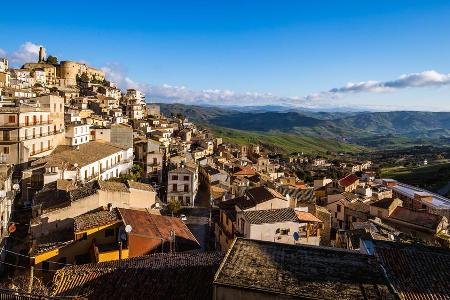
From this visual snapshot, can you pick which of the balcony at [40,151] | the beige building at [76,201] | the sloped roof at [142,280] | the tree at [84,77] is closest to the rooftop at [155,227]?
the beige building at [76,201]

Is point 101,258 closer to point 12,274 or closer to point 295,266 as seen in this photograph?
point 12,274

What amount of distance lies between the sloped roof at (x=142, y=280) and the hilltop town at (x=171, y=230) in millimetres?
65

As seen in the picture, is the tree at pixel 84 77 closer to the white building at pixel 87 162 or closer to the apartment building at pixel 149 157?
the apartment building at pixel 149 157

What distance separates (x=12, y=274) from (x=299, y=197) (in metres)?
35.3

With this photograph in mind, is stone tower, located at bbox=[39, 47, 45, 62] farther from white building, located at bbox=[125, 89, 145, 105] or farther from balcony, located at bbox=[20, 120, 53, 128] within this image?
balcony, located at bbox=[20, 120, 53, 128]

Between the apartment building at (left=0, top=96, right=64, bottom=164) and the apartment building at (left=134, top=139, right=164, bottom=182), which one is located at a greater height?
the apartment building at (left=0, top=96, right=64, bottom=164)

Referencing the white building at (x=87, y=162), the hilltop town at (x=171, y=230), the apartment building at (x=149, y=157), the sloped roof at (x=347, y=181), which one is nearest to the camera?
the hilltop town at (x=171, y=230)

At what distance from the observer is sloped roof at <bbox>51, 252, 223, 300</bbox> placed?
17016 millimetres

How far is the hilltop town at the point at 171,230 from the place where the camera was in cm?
1478

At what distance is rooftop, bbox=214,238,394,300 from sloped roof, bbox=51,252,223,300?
2551mm

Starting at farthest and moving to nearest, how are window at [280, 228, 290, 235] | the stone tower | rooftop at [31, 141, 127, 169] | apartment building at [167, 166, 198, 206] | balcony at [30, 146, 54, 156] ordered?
the stone tower
apartment building at [167, 166, 198, 206]
balcony at [30, 146, 54, 156]
rooftop at [31, 141, 127, 169]
window at [280, 228, 290, 235]

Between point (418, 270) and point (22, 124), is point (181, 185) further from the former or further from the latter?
point (418, 270)

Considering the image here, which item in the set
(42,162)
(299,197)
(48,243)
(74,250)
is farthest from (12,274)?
(299,197)

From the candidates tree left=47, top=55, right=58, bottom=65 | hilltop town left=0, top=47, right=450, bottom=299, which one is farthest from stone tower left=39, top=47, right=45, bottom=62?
hilltop town left=0, top=47, right=450, bottom=299
